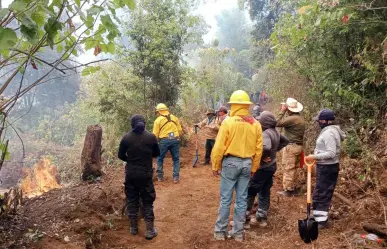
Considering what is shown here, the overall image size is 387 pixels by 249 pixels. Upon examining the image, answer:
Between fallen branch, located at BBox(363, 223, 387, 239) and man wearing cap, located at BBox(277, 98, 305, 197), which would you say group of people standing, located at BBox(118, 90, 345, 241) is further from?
man wearing cap, located at BBox(277, 98, 305, 197)

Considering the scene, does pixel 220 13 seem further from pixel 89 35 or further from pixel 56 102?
pixel 89 35

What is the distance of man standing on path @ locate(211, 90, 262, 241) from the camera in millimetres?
4461

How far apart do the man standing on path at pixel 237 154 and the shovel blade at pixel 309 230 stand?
88cm

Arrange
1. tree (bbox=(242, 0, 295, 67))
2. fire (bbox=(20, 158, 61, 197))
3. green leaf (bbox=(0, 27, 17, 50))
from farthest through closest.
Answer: tree (bbox=(242, 0, 295, 67))
fire (bbox=(20, 158, 61, 197))
green leaf (bbox=(0, 27, 17, 50))

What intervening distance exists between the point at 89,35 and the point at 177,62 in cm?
911

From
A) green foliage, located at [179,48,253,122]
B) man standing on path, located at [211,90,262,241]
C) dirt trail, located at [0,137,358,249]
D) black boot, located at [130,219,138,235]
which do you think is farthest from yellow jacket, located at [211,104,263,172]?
green foliage, located at [179,48,253,122]

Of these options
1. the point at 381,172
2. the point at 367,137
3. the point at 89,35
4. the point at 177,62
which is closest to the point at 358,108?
the point at 367,137

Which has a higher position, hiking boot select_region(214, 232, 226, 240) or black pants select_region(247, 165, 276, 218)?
black pants select_region(247, 165, 276, 218)

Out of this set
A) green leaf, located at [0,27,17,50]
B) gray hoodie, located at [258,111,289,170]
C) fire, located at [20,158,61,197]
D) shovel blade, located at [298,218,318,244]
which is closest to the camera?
green leaf, located at [0,27,17,50]

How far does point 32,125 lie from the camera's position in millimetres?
31375

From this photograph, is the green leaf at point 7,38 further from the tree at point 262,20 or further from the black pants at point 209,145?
the tree at point 262,20

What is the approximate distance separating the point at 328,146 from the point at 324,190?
68 centimetres

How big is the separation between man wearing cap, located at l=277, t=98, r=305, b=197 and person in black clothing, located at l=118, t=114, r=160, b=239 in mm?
2867

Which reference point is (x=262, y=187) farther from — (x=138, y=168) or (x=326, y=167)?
(x=138, y=168)
